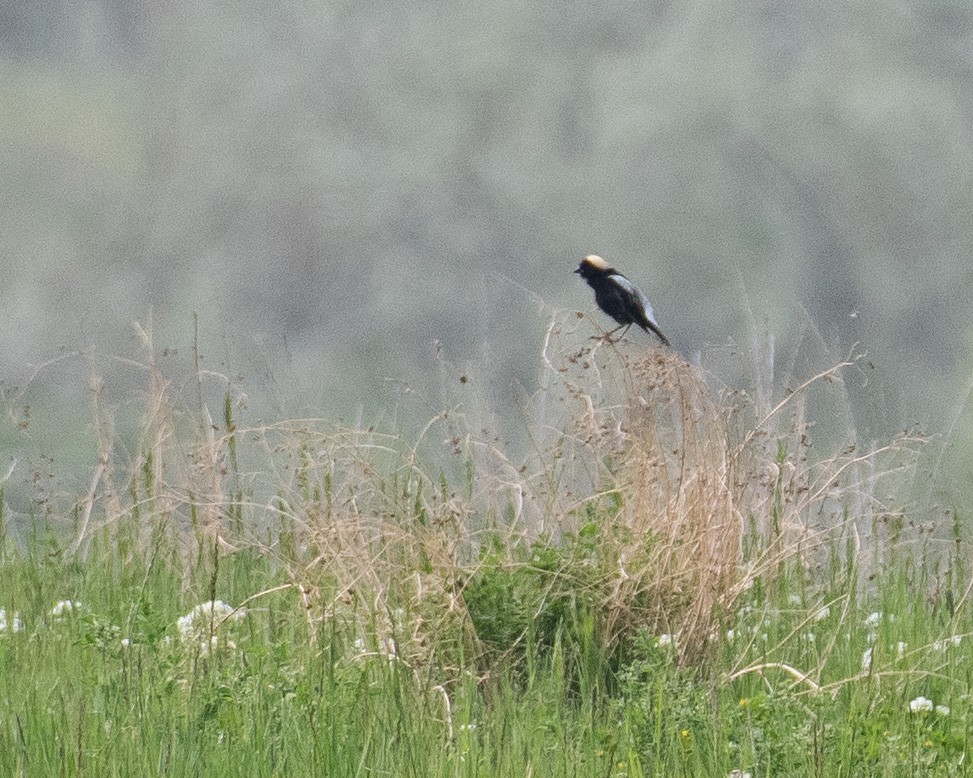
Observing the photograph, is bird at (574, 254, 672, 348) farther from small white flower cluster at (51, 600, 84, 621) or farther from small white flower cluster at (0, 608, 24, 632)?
small white flower cluster at (0, 608, 24, 632)

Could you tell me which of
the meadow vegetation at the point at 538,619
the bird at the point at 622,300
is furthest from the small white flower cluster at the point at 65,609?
the bird at the point at 622,300

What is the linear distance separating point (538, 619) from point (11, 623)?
1.76 meters

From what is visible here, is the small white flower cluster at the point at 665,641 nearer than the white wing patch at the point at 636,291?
Yes

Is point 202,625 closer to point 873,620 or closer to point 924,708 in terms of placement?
point 924,708

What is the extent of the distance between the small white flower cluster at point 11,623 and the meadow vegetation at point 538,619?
0.06ft

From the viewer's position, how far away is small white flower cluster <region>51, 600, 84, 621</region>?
4.71 m

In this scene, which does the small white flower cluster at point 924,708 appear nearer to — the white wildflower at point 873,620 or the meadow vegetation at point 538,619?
the meadow vegetation at point 538,619

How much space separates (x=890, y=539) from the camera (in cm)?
544

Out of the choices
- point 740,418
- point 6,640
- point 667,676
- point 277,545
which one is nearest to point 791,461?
point 740,418

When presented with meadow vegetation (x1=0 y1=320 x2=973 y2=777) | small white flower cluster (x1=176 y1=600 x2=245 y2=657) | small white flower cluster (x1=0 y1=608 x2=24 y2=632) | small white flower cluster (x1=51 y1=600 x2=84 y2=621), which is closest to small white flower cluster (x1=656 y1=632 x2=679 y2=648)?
meadow vegetation (x1=0 y1=320 x2=973 y2=777)

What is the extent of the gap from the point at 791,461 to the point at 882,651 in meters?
A: 0.81

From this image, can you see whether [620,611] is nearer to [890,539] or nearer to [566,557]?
[566,557]

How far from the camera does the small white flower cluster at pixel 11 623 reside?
15.0 ft

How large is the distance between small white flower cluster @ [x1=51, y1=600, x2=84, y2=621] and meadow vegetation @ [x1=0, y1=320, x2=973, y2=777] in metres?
0.02
